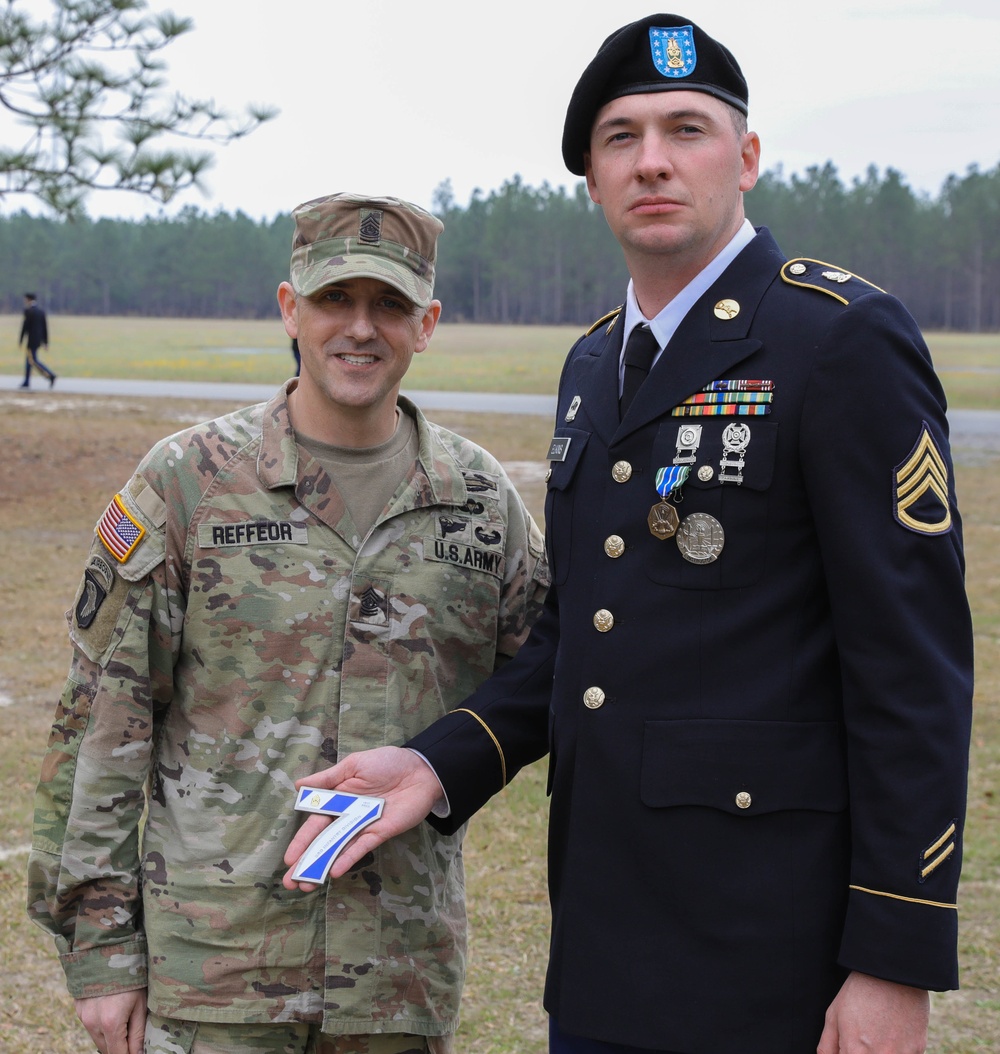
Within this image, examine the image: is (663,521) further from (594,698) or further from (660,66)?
(660,66)

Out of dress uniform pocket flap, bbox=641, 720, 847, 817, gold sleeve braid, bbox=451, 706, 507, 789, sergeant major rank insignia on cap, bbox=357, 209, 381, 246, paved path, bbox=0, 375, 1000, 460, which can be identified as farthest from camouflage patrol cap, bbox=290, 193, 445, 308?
paved path, bbox=0, 375, 1000, 460

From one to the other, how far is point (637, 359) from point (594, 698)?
576 mm

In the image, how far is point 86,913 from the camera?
221cm

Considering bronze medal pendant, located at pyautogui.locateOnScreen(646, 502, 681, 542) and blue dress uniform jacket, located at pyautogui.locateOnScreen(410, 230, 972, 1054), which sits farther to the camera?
bronze medal pendant, located at pyautogui.locateOnScreen(646, 502, 681, 542)

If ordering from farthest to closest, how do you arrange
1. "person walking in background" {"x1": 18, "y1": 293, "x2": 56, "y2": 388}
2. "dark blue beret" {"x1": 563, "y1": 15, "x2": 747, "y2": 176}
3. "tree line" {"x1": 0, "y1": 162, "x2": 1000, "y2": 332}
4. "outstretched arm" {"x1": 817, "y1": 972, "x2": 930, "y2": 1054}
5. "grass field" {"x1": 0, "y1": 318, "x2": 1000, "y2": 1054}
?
"tree line" {"x1": 0, "y1": 162, "x2": 1000, "y2": 332} < "person walking in background" {"x1": 18, "y1": 293, "x2": 56, "y2": 388} < "grass field" {"x1": 0, "y1": 318, "x2": 1000, "y2": 1054} < "dark blue beret" {"x1": 563, "y1": 15, "x2": 747, "y2": 176} < "outstretched arm" {"x1": 817, "y1": 972, "x2": 930, "y2": 1054}

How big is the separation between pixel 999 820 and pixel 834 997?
12.1ft

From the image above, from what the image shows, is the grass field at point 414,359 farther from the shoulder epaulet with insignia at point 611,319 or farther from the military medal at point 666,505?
the military medal at point 666,505

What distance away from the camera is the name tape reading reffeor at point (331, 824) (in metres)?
2.04

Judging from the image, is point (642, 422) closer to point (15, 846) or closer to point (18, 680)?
Result: point (15, 846)

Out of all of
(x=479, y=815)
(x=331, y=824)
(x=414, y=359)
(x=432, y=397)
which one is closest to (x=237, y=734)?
(x=331, y=824)

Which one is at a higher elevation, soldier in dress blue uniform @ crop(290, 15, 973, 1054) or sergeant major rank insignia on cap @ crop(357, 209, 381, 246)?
sergeant major rank insignia on cap @ crop(357, 209, 381, 246)

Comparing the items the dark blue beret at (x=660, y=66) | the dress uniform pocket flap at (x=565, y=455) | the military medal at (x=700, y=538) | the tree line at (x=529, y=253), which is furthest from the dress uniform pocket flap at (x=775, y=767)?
the tree line at (x=529, y=253)

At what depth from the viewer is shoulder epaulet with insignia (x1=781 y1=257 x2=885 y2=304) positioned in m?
1.91

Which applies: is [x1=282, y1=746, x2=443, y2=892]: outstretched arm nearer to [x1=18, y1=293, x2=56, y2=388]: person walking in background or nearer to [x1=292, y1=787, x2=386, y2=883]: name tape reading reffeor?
[x1=292, y1=787, x2=386, y2=883]: name tape reading reffeor
